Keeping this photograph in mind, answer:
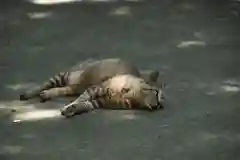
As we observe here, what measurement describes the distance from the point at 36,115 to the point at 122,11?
6.21 feet

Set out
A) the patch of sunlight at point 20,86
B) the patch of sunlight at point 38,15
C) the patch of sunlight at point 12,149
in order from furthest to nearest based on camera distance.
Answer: the patch of sunlight at point 38,15 < the patch of sunlight at point 20,86 < the patch of sunlight at point 12,149

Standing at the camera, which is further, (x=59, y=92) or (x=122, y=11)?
(x=122, y=11)

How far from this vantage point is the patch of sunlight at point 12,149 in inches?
112

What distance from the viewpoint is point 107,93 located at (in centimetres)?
327

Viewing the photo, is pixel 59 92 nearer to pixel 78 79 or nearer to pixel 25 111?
pixel 78 79

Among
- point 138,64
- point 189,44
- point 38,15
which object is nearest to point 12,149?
point 138,64

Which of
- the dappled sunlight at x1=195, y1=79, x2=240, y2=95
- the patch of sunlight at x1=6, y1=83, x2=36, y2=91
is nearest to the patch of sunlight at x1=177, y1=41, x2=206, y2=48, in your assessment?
the dappled sunlight at x1=195, y1=79, x2=240, y2=95

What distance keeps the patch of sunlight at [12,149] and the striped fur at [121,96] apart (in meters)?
0.39

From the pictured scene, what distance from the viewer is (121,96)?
3.26 meters

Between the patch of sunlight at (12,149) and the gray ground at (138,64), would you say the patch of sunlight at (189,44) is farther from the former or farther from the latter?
the patch of sunlight at (12,149)

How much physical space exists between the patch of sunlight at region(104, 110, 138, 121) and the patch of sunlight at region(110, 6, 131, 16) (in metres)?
1.73

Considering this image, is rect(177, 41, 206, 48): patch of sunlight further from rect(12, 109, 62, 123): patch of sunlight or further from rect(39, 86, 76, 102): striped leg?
rect(12, 109, 62, 123): patch of sunlight

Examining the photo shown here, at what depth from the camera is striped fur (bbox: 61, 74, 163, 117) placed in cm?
323

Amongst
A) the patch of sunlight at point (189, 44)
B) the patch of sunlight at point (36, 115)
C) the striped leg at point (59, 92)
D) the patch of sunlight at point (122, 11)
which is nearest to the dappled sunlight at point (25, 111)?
the patch of sunlight at point (36, 115)
